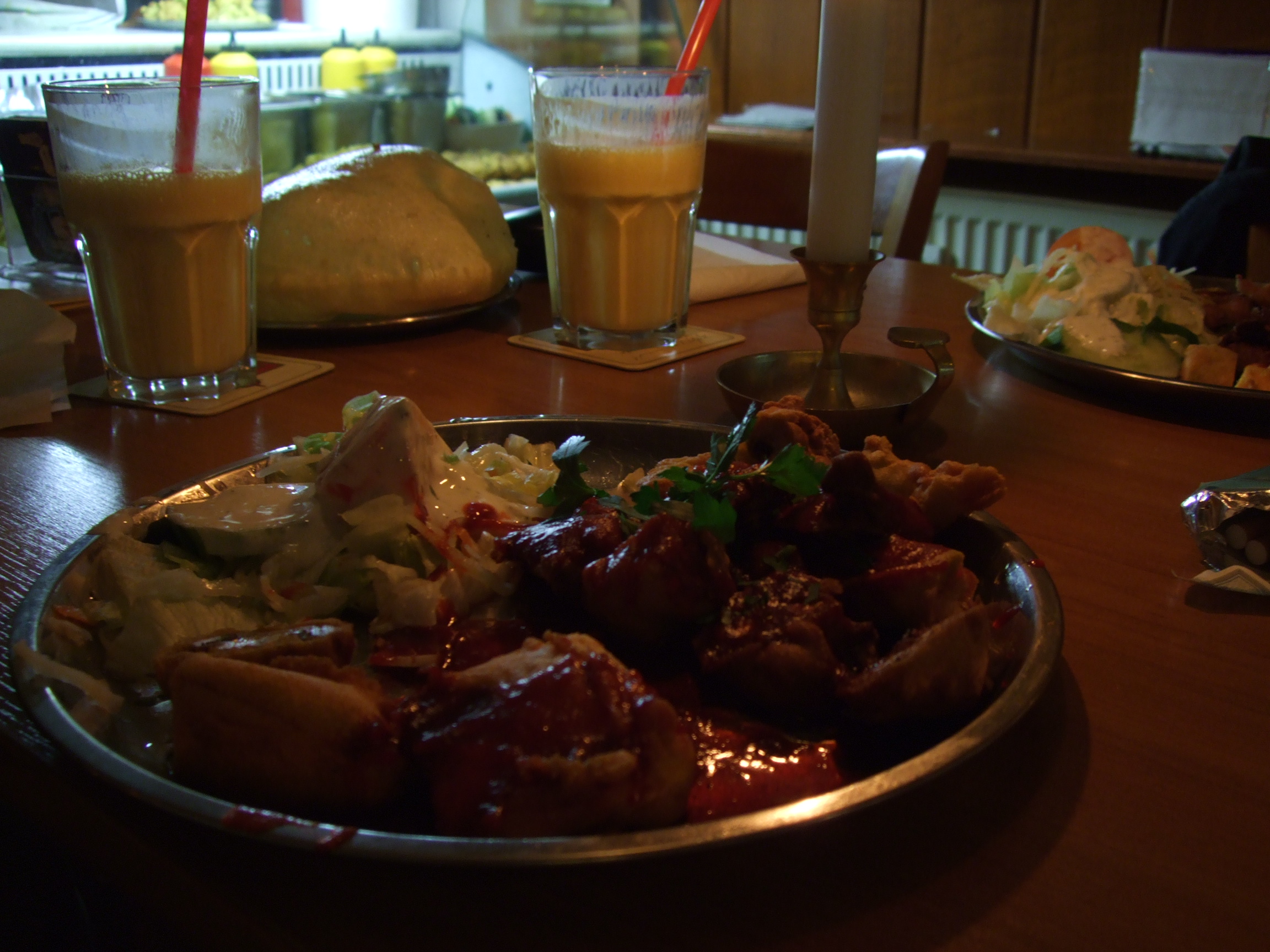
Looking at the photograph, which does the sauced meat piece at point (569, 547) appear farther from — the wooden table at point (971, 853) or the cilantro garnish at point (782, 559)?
the wooden table at point (971, 853)

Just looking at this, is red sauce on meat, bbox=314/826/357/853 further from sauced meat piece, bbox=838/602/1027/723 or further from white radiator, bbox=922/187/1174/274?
white radiator, bbox=922/187/1174/274

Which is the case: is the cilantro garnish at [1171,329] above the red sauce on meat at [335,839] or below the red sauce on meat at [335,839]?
above

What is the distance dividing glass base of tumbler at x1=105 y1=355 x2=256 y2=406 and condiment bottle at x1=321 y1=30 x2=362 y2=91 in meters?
2.32

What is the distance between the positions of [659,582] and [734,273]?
1.31 meters

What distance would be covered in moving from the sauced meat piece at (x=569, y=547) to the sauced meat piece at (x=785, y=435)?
0.16 metres

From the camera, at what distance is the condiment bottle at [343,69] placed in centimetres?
337

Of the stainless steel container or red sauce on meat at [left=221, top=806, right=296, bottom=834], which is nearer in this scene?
red sauce on meat at [left=221, top=806, right=296, bottom=834]

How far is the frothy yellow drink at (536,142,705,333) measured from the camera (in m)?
1.48

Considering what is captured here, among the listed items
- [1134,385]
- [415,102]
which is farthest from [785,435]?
[415,102]

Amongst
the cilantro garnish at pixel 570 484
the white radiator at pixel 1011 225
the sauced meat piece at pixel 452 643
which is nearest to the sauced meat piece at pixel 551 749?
the sauced meat piece at pixel 452 643

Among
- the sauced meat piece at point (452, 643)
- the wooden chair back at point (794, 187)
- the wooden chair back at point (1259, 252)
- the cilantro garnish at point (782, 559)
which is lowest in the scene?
the sauced meat piece at point (452, 643)

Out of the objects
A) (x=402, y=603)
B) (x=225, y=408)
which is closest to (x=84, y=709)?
(x=402, y=603)

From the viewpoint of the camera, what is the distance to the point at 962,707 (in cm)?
60

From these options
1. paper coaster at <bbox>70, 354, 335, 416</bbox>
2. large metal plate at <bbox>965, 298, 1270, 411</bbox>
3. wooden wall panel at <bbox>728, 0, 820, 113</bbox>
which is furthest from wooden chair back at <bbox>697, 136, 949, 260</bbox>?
wooden wall panel at <bbox>728, 0, 820, 113</bbox>
